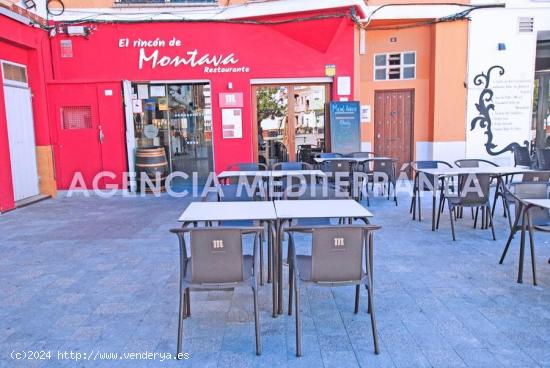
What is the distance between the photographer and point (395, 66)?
9.59 metres

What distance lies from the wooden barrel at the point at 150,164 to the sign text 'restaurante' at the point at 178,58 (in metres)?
1.64

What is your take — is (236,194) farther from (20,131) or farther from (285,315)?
(20,131)

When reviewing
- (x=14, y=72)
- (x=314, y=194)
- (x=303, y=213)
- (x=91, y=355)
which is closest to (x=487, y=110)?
(x=314, y=194)

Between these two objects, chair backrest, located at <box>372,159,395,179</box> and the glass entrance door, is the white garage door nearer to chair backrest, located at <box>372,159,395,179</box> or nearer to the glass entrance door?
the glass entrance door

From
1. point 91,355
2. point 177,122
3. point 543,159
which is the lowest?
point 91,355

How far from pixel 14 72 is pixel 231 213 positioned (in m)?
6.28

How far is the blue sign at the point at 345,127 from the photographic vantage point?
334 inches

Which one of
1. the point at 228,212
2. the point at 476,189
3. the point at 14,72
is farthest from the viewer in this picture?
the point at 14,72

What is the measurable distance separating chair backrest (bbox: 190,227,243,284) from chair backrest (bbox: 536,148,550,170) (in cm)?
643

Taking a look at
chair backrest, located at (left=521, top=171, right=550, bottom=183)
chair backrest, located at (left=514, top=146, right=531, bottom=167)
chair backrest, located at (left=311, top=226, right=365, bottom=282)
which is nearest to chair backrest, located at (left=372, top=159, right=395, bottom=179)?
chair backrest, located at (left=521, top=171, right=550, bottom=183)

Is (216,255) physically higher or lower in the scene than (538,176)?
lower

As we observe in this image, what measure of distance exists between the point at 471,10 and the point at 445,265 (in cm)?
674

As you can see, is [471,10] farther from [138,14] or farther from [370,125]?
[138,14]

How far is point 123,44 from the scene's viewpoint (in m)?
8.41
